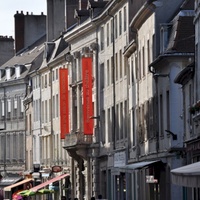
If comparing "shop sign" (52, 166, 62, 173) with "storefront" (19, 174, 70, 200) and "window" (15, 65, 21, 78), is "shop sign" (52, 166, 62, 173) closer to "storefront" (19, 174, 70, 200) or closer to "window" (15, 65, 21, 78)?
"storefront" (19, 174, 70, 200)

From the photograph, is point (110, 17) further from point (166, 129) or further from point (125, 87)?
point (166, 129)

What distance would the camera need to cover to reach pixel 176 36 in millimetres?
44531

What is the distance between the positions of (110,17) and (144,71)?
1693cm

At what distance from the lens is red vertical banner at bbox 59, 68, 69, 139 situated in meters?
80.5

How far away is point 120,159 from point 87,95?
36.9ft

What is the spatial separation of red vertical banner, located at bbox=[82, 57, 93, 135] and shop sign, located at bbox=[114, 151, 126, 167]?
28.9 feet

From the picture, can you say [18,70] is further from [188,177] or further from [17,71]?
[188,177]

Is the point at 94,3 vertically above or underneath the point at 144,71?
above

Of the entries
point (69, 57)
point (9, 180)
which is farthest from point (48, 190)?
point (9, 180)

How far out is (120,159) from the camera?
62.4m

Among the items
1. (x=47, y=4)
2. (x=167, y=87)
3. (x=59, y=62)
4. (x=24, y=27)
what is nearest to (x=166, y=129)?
(x=167, y=87)

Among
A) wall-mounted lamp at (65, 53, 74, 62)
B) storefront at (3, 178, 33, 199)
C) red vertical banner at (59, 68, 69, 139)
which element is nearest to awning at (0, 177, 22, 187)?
storefront at (3, 178, 33, 199)

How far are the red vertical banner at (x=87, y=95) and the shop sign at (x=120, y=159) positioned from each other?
8.81 meters

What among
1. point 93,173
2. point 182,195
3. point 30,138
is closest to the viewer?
point 182,195
